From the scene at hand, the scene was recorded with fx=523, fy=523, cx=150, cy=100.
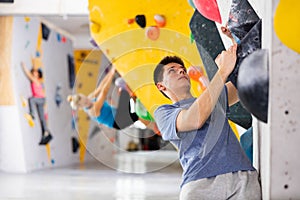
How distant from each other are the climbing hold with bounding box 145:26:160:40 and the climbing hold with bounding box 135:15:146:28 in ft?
0.46

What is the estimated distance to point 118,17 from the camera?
4387 mm

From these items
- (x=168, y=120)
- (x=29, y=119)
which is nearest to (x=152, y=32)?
(x=168, y=120)

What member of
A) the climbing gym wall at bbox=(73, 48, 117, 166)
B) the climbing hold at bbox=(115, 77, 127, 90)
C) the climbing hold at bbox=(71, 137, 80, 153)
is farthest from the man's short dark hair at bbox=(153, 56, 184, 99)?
the climbing hold at bbox=(71, 137, 80, 153)

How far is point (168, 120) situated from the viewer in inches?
101

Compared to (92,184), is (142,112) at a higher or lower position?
higher

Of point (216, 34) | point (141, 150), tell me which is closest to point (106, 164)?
point (141, 150)

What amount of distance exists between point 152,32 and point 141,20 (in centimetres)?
25

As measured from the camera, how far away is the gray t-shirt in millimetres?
2510

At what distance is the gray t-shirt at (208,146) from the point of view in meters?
2.51

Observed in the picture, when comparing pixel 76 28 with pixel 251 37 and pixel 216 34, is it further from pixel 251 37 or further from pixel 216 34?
pixel 251 37

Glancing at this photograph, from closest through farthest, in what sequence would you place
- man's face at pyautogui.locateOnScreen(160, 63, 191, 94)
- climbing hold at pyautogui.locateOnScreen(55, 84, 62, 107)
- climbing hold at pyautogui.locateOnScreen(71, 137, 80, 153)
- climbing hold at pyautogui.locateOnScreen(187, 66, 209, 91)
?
man's face at pyautogui.locateOnScreen(160, 63, 191, 94) → climbing hold at pyautogui.locateOnScreen(187, 66, 209, 91) → climbing hold at pyautogui.locateOnScreen(55, 84, 62, 107) → climbing hold at pyautogui.locateOnScreen(71, 137, 80, 153)

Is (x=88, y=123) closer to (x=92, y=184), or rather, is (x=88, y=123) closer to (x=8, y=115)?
(x=8, y=115)

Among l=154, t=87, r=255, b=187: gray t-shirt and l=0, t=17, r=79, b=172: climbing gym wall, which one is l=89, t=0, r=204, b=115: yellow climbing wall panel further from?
l=0, t=17, r=79, b=172: climbing gym wall

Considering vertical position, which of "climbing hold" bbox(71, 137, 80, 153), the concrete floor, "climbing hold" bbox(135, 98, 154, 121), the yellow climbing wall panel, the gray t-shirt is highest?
the yellow climbing wall panel
